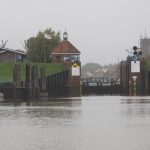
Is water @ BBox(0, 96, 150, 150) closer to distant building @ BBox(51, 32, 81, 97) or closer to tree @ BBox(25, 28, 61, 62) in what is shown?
distant building @ BBox(51, 32, 81, 97)

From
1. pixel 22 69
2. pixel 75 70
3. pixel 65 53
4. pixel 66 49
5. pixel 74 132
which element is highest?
pixel 66 49

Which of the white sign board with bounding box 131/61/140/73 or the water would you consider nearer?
the water

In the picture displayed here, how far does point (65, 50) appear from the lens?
9275 centimetres

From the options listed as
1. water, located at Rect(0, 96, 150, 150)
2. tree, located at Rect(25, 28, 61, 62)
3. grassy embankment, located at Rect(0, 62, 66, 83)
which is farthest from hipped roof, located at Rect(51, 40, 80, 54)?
water, located at Rect(0, 96, 150, 150)

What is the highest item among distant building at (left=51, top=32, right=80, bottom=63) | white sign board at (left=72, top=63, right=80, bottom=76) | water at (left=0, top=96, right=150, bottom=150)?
distant building at (left=51, top=32, right=80, bottom=63)

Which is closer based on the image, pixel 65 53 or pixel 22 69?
pixel 22 69

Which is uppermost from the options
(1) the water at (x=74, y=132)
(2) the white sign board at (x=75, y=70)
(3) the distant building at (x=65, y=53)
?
(3) the distant building at (x=65, y=53)

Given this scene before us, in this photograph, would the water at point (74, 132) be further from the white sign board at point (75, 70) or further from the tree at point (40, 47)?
the tree at point (40, 47)

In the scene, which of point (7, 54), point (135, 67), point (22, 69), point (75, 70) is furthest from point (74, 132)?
point (7, 54)

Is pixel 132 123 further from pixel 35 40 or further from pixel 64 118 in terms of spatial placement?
pixel 35 40

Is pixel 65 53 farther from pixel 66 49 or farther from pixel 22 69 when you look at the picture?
pixel 22 69

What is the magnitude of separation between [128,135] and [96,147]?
3141 mm

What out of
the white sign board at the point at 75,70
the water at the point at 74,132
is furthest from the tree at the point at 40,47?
the water at the point at 74,132

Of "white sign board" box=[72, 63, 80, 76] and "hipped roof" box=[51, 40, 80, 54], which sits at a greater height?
"hipped roof" box=[51, 40, 80, 54]
